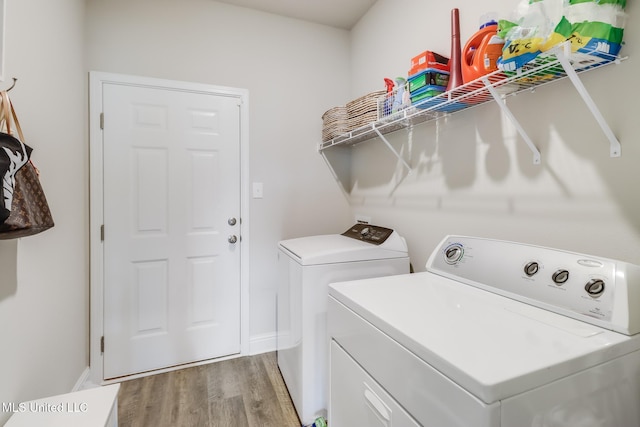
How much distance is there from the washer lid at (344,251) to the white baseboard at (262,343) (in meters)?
0.89

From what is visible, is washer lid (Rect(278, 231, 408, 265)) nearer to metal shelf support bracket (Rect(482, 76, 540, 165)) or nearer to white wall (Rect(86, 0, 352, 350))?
white wall (Rect(86, 0, 352, 350))

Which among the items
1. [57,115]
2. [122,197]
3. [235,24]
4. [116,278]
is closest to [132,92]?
[57,115]

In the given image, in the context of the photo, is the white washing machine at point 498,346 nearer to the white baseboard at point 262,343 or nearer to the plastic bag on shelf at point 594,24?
the plastic bag on shelf at point 594,24

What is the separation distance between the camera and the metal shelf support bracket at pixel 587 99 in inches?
31.1

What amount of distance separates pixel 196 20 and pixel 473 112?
196 cm

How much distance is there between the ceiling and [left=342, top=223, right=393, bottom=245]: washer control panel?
164 centimetres

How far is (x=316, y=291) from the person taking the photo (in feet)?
5.00

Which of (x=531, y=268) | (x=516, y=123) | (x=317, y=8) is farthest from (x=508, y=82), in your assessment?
(x=317, y=8)

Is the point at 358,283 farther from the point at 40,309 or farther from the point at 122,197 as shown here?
the point at 122,197

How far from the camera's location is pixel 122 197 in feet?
6.39

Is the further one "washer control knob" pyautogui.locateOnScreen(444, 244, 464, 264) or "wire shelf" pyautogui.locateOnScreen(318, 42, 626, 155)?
"washer control knob" pyautogui.locateOnScreen(444, 244, 464, 264)

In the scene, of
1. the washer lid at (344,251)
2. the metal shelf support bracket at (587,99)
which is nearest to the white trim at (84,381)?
the washer lid at (344,251)

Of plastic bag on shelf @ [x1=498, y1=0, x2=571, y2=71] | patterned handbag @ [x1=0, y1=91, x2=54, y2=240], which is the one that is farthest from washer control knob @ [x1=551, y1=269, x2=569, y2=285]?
patterned handbag @ [x1=0, y1=91, x2=54, y2=240]

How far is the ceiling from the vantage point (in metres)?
2.15
